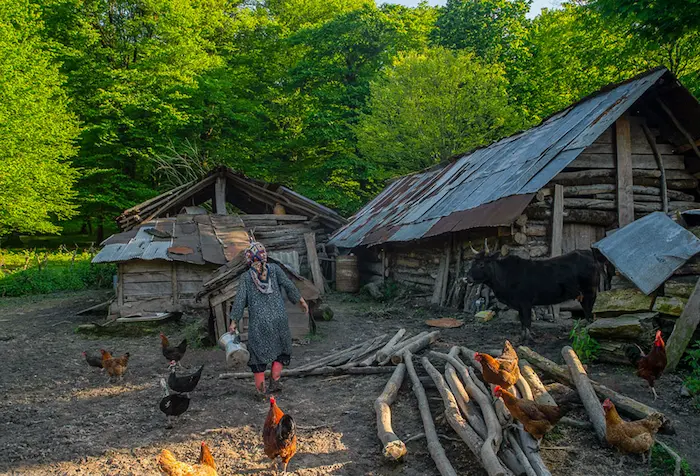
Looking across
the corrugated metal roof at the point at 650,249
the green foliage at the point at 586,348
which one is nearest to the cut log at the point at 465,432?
the green foliage at the point at 586,348

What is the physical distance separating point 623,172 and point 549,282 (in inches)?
142

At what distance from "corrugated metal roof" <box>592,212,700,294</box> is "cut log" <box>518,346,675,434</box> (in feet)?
6.36

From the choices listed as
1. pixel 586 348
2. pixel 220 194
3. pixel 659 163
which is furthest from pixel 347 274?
pixel 586 348

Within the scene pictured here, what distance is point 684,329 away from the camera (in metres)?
6.53

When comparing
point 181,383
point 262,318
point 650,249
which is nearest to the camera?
point 181,383

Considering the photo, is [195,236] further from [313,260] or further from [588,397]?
[588,397]

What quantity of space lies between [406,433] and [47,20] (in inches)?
1176

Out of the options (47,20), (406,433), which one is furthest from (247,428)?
(47,20)

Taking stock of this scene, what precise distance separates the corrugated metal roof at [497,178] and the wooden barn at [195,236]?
5.89 ft

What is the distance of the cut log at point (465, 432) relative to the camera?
3994 millimetres

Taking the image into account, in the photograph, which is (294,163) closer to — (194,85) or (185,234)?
(194,85)

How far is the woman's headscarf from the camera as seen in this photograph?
274 inches

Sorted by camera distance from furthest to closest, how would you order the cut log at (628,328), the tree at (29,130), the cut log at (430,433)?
1. the tree at (29,130)
2. the cut log at (628,328)
3. the cut log at (430,433)

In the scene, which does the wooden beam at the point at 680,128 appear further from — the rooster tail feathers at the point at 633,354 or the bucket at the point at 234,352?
the bucket at the point at 234,352
